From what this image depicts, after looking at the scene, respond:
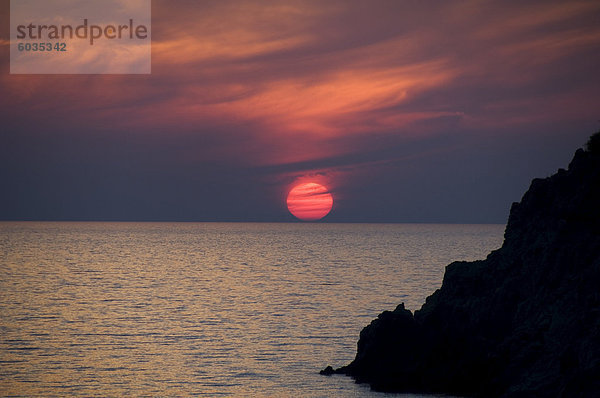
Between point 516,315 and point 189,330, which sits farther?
point 189,330

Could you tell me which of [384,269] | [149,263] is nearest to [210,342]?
[384,269]

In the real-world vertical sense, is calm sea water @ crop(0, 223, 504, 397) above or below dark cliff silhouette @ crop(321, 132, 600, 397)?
below

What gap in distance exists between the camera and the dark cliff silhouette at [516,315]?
90.0 ft

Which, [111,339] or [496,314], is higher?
[496,314]

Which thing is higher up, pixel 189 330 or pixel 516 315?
pixel 516 315

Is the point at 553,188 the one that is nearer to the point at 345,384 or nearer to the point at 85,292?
the point at 345,384

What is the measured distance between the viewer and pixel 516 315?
3169 centimetres

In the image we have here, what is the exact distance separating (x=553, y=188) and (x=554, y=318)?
338 inches

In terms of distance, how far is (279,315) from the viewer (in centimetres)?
5750

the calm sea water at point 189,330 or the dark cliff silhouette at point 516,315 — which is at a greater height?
the dark cliff silhouette at point 516,315

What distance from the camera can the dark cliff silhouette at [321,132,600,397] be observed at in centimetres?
2744

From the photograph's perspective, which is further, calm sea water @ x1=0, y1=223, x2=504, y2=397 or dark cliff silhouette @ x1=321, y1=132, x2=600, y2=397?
calm sea water @ x1=0, y1=223, x2=504, y2=397

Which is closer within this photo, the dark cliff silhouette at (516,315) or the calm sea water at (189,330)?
the dark cliff silhouette at (516,315)

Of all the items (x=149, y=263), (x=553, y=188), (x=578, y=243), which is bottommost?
(x=149, y=263)
